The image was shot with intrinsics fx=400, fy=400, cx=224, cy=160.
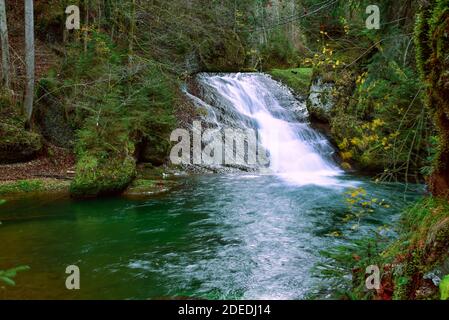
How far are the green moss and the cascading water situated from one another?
0.63 m

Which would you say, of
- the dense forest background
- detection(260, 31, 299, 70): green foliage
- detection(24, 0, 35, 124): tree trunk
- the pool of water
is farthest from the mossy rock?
detection(260, 31, 299, 70): green foliage

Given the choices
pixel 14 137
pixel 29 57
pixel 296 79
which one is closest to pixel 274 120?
pixel 296 79

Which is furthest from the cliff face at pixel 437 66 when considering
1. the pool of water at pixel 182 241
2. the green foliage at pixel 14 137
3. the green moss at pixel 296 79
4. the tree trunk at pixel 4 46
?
the green moss at pixel 296 79

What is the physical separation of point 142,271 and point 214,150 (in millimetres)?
10917

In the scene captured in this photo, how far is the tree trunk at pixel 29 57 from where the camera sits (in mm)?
12867

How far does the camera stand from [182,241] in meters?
7.62

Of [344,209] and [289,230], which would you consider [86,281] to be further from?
[344,209]

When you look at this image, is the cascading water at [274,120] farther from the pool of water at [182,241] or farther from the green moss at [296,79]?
the pool of water at [182,241]

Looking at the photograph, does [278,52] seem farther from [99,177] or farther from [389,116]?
[389,116]

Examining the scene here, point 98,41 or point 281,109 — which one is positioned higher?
point 98,41

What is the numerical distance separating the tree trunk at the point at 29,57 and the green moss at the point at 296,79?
558 inches

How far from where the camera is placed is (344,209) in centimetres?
983

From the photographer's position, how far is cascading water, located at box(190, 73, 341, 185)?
15.9 m
